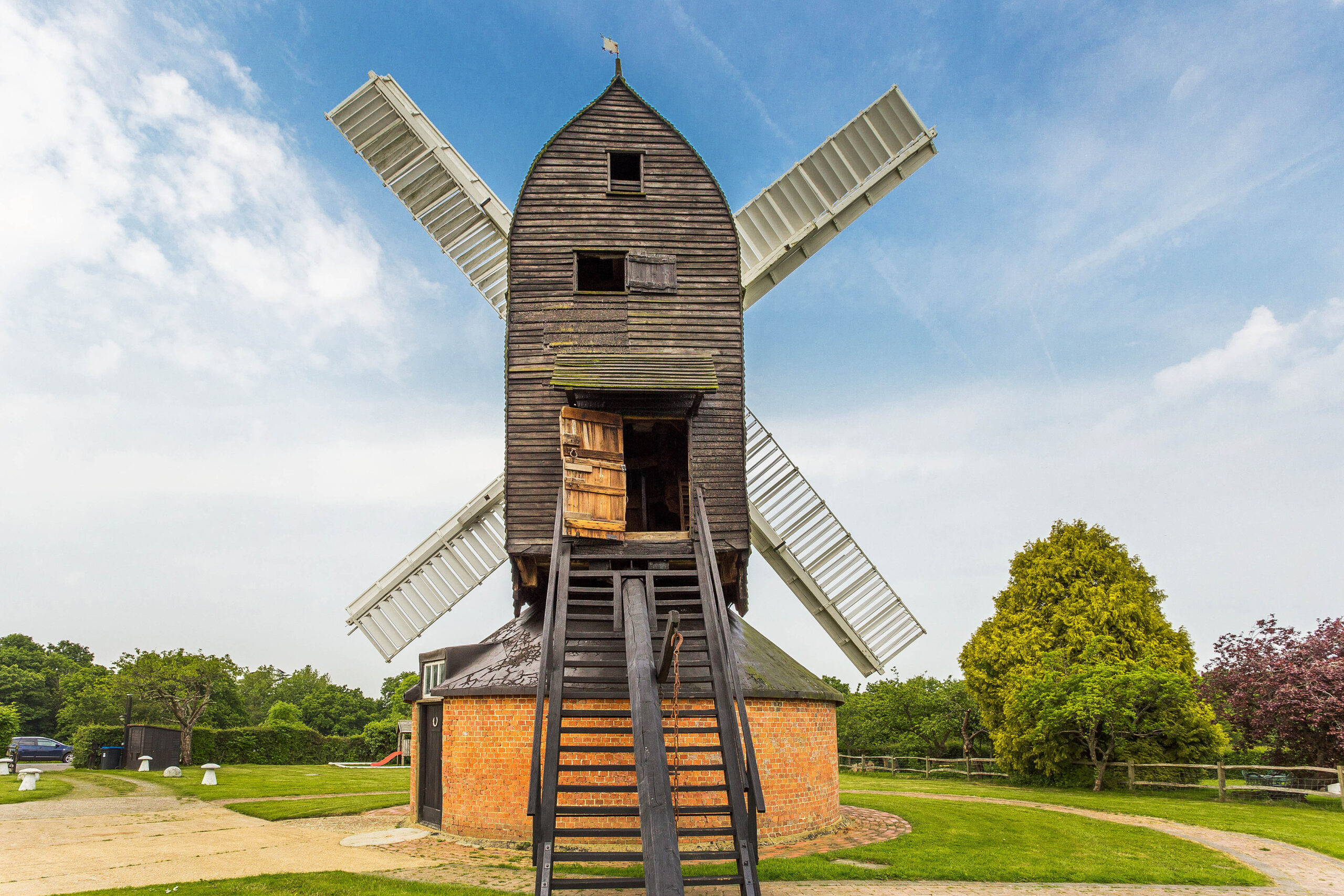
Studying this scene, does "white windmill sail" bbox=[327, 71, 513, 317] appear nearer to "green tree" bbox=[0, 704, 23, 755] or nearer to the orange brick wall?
the orange brick wall

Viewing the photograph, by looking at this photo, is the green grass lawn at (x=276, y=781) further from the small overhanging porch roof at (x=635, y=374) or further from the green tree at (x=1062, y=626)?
the green tree at (x=1062, y=626)

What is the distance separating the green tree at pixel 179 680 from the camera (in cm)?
2961

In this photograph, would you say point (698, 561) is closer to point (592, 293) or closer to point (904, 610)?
point (592, 293)

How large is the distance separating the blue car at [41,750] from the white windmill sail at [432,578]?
23.9m

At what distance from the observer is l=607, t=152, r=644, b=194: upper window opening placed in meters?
13.2

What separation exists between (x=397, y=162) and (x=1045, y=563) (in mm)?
20481

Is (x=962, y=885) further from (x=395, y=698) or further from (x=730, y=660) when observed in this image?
(x=395, y=698)

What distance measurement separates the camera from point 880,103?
14.9m

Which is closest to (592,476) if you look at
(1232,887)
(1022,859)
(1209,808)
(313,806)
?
(1022,859)

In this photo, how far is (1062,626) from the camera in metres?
23.0

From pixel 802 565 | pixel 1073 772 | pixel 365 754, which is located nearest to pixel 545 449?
pixel 802 565

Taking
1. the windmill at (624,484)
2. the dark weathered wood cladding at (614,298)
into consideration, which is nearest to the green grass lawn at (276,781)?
the windmill at (624,484)

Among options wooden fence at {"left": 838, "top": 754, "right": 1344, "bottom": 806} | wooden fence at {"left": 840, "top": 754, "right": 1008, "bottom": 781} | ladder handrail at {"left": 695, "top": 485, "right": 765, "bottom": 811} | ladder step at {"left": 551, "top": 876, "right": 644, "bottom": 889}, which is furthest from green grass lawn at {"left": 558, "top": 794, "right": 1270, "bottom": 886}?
wooden fence at {"left": 840, "top": 754, "right": 1008, "bottom": 781}

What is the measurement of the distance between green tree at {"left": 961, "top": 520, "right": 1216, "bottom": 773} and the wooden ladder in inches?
571
